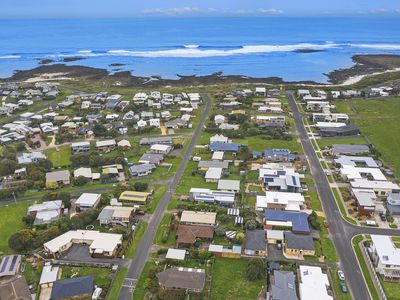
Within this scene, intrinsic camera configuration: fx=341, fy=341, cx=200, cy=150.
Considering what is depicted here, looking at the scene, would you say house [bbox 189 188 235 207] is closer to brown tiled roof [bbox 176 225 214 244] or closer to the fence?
brown tiled roof [bbox 176 225 214 244]

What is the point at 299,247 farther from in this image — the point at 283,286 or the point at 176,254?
the point at 176,254

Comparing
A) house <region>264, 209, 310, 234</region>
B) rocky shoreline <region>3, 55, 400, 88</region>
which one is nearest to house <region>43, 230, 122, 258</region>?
house <region>264, 209, 310, 234</region>

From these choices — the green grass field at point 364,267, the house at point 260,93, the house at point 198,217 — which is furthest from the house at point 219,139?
the house at point 260,93

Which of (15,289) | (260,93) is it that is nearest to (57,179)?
(15,289)

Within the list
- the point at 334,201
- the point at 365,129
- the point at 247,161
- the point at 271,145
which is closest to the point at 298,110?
the point at 365,129

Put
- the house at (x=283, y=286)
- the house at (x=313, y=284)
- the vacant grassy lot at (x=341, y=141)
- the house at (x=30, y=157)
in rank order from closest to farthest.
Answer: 1. the house at (x=283, y=286)
2. the house at (x=313, y=284)
3. the house at (x=30, y=157)
4. the vacant grassy lot at (x=341, y=141)

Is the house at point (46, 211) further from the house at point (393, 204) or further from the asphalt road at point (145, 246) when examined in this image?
the house at point (393, 204)
